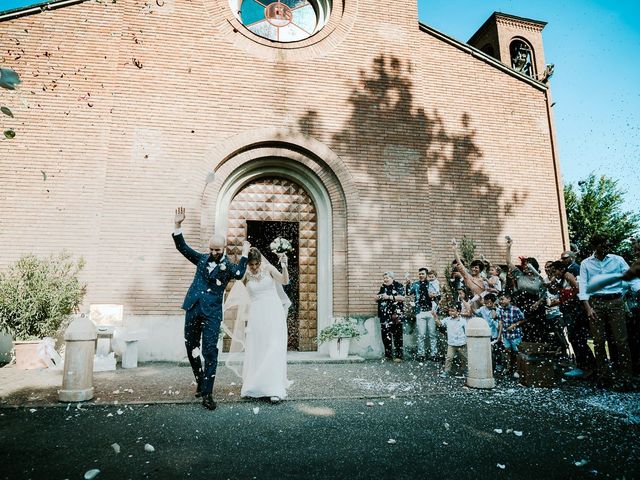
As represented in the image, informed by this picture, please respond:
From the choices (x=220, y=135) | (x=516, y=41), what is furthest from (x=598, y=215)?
(x=220, y=135)

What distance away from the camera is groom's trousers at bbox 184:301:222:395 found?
4625 mm

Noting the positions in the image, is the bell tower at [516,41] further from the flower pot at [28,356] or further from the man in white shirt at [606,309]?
the flower pot at [28,356]

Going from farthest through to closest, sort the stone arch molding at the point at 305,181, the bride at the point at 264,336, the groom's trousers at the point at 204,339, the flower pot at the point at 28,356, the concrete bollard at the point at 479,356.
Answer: the stone arch molding at the point at 305,181
the flower pot at the point at 28,356
the concrete bollard at the point at 479,356
the bride at the point at 264,336
the groom's trousers at the point at 204,339

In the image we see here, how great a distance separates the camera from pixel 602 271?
18.6 ft

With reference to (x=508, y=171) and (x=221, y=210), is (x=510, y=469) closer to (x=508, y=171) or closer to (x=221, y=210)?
(x=221, y=210)

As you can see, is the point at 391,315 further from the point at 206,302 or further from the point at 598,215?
the point at 598,215

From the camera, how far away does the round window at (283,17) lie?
10.1 metres

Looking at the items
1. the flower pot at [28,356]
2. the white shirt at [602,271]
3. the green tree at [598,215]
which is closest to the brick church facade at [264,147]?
the flower pot at [28,356]

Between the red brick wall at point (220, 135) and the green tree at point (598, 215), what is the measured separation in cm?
1769

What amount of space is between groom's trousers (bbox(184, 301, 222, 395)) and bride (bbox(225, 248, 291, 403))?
534 mm

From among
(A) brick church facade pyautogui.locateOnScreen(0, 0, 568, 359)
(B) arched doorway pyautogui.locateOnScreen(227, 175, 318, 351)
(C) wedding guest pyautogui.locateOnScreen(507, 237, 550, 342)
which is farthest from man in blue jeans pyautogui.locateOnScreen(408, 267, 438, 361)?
(B) arched doorway pyautogui.locateOnScreen(227, 175, 318, 351)

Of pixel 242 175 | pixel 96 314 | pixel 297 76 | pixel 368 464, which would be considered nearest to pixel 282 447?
→ pixel 368 464

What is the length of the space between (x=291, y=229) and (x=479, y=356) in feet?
17.6

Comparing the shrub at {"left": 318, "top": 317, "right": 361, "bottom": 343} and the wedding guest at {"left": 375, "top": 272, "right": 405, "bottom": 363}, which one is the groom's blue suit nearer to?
the shrub at {"left": 318, "top": 317, "right": 361, "bottom": 343}
